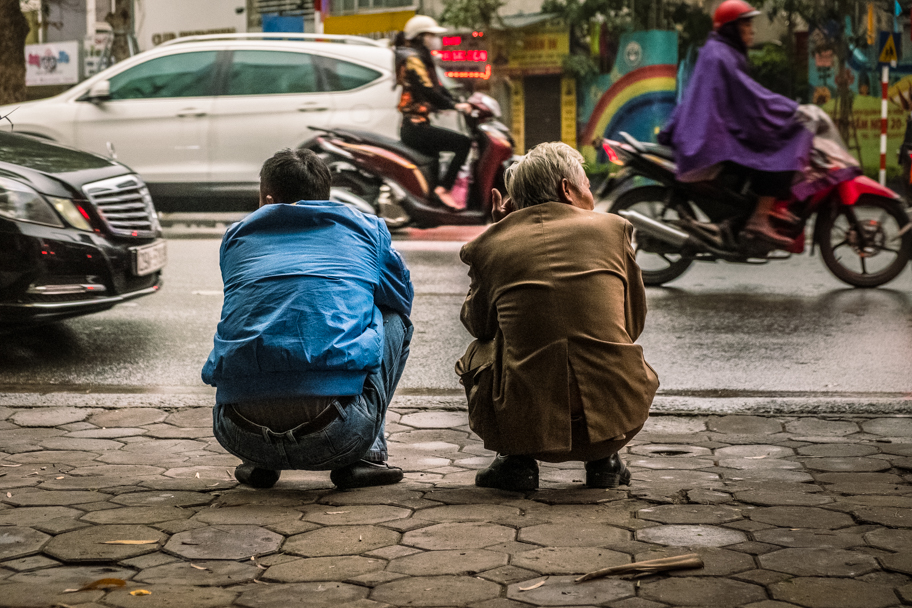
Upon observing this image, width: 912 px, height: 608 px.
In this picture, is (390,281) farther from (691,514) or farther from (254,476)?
(691,514)

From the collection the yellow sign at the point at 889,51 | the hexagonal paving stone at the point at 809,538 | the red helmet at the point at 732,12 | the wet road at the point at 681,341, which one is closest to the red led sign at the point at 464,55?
the yellow sign at the point at 889,51

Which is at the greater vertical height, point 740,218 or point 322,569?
point 740,218

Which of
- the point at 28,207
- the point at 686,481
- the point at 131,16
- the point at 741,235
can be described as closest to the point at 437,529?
the point at 686,481

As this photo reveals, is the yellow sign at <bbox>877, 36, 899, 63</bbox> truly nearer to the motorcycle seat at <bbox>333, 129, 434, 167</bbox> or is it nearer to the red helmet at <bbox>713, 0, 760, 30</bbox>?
the motorcycle seat at <bbox>333, 129, 434, 167</bbox>

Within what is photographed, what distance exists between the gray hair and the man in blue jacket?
48cm

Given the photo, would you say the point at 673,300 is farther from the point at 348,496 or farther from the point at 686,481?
the point at 348,496

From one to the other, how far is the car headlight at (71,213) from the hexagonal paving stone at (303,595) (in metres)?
3.83

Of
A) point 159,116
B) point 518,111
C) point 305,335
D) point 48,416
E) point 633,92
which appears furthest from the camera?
point 518,111

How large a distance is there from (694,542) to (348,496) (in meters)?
1.10

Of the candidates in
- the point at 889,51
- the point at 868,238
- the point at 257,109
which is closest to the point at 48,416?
the point at 868,238

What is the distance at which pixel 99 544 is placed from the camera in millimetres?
2961

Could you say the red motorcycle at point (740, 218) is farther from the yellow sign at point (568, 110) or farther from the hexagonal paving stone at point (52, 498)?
the yellow sign at point (568, 110)

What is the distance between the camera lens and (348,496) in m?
3.45

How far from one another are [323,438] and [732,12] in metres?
5.89
